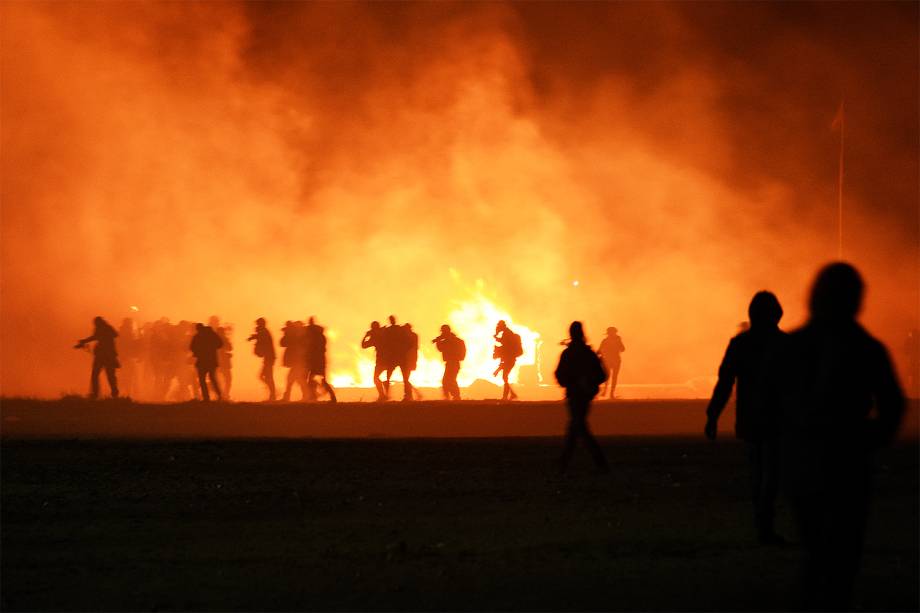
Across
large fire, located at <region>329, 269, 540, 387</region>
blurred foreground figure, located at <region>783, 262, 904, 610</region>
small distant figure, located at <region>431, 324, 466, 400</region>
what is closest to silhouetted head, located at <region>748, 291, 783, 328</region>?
blurred foreground figure, located at <region>783, 262, 904, 610</region>

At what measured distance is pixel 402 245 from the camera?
54469mm

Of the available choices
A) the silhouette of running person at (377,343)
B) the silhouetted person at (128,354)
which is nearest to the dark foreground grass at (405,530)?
the silhouette of running person at (377,343)

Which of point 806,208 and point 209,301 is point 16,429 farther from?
point 806,208

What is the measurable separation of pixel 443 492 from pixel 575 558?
4028 millimetres

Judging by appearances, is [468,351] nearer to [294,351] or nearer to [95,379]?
[294,351]

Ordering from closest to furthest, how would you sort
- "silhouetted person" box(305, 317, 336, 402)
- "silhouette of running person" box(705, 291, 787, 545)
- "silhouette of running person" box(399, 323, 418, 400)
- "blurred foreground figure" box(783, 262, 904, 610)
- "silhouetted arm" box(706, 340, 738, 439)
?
"blurred foreground figure" box(783, 262, 904, 610), "silhouette of running person" box(705, 291, 787, 545), "silhouetted arm" box(706, 340, 738, 439), "silhouetted person" box(305, 317, 336, 402), "silhouette of running person" box(399, 323, 418, 400)

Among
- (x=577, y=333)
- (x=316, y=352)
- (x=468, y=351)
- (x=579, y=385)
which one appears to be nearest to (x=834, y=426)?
(x=579, y=385)

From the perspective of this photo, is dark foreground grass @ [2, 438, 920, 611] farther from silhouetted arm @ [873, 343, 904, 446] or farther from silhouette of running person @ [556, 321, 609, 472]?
silhouetted arm @ [873, 343, 904, 446]

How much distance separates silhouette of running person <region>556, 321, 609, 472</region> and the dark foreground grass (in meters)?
0.32

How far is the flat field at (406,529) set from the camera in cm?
851

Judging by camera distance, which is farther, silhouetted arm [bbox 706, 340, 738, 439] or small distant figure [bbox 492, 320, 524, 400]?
small distant figure [bbox 492, 320, 524, 400]

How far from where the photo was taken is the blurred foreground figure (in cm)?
605

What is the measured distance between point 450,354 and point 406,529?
20498 millimetres

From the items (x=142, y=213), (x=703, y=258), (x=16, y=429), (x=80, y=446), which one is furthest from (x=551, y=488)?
(x=142, y=213)
